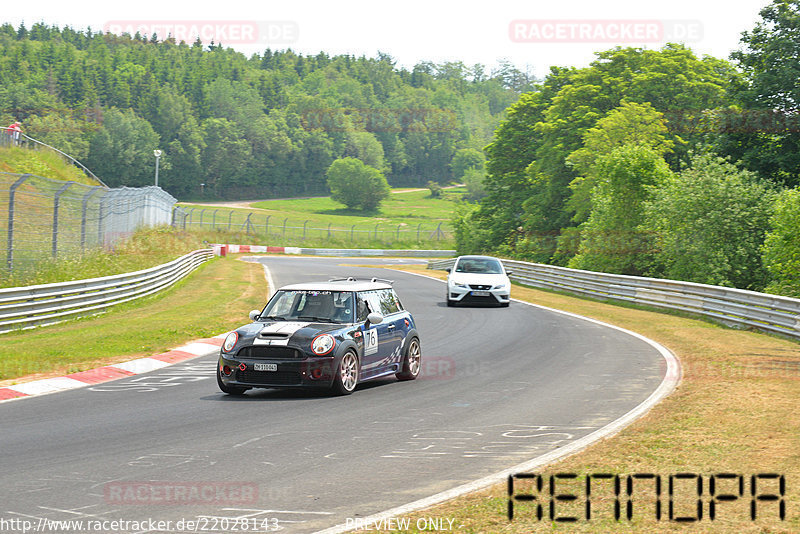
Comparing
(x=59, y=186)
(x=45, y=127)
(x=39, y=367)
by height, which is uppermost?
(x=45, y=127)

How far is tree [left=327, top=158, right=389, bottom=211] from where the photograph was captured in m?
159

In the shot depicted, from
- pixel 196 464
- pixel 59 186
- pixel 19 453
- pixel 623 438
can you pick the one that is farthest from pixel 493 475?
pixel 59 186

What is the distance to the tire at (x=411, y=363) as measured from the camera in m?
13.0

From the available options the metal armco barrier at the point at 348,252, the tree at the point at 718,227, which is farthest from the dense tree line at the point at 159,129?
the tree at the point at 718,227

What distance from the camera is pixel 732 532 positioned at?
5.53 m

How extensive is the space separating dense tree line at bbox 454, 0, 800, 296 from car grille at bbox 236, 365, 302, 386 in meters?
17.6

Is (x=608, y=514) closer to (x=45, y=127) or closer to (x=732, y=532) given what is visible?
(x=732, y=532)

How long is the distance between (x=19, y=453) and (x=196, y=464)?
71.7 inches

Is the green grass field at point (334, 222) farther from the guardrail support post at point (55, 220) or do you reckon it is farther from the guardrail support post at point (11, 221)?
the guardrail support post at point (11, 221)

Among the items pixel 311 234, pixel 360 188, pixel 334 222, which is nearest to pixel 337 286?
pixel 311 234

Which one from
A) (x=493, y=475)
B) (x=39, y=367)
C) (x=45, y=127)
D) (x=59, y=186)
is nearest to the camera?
(x=493, y=475)

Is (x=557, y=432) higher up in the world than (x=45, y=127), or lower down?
lower down

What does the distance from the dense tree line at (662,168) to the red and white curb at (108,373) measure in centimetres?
1664

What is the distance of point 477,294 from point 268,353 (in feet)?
52.7
